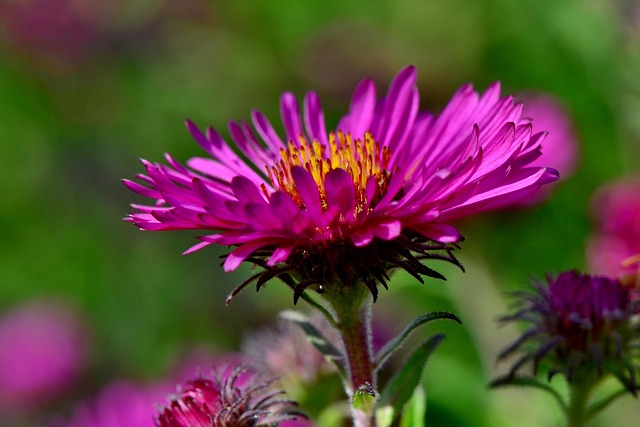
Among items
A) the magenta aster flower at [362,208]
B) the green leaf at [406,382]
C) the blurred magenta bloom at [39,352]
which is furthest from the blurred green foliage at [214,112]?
the magenta aster flower at [362,208]

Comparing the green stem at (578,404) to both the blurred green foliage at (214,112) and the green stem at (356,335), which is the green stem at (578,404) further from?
the blurred green foliage at (214,112)

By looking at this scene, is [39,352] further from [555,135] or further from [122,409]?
[555,135]

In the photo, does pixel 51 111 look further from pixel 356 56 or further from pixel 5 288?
pixel 356 56

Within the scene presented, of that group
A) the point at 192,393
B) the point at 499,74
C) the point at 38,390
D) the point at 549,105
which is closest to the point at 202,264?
the point at 38,390

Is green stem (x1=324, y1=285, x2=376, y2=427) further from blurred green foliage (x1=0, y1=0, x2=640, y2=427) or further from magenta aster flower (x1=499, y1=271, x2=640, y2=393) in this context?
blurred green foliage (x1=0, y1=0, x2=640, y2=427)

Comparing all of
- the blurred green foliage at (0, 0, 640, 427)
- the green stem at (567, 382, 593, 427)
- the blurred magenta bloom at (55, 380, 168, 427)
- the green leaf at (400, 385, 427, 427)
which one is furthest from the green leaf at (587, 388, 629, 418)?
the blurred green foliage at (0, 0, 640, 427)

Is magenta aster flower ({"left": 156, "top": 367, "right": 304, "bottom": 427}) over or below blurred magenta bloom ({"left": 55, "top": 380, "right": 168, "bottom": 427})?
below
